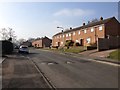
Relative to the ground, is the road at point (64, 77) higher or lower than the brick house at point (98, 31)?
lower

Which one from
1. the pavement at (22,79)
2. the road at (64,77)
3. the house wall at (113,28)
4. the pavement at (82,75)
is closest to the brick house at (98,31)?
the house wall at (113,28)

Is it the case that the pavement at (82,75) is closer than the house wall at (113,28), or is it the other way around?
the pavement at (82,75)

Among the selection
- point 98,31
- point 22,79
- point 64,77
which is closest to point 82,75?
point 64,77

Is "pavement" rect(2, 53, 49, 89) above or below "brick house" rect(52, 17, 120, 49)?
below

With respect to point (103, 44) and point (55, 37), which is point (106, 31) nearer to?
point (103, 44)

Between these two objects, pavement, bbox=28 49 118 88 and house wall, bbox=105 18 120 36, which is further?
house wall, bbox=105 18 120 36

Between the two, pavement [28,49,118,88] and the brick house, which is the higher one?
the brick house

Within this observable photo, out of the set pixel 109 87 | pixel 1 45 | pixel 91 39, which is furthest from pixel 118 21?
pixel 109 87

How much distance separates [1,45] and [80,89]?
34338 millimetres

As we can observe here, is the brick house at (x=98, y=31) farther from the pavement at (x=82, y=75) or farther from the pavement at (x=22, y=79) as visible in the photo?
the pavement at (x=22, y=79)

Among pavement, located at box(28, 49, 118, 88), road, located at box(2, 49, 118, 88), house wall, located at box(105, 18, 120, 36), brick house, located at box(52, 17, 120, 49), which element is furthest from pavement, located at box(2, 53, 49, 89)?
house wall, located at box(105, 18, 120, 36)

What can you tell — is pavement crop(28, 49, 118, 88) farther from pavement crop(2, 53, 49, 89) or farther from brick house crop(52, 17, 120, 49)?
brick house crop(52, 17, 120, 49)

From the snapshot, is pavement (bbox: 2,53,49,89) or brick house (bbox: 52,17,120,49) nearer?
pavement (bbox: 2,53,49,89)

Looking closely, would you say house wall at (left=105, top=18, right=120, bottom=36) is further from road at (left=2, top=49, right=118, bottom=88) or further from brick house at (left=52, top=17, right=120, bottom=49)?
road at (left=2, top=49, right=118, bottom=88)
